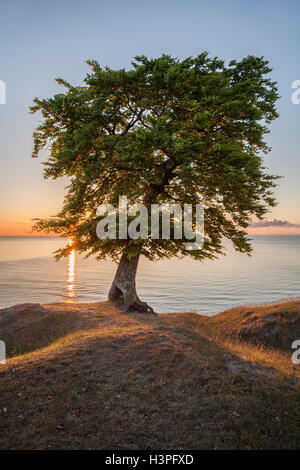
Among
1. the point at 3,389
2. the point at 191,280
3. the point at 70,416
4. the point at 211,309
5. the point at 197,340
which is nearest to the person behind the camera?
the point at 70,416

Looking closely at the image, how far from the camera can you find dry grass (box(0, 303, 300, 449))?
601 centimetres

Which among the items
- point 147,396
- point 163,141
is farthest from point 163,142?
point 147,396

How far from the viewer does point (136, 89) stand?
45.4ft

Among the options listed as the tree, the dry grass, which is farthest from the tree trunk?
the dry grass

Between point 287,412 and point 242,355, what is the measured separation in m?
3.26

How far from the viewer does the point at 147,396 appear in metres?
7.31

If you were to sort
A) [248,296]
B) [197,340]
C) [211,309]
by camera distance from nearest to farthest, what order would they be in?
[197,340]
[211,309]
[248,296]

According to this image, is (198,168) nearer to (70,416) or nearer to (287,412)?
(287,412)

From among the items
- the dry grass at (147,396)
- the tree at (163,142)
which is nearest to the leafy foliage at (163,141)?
the tree at (163,142)

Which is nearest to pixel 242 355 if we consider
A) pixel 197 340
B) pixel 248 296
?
pixel 197 340

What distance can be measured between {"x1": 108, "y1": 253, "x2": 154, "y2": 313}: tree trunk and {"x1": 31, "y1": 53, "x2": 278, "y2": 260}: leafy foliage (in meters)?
1.88

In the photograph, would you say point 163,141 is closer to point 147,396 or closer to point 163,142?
point 163,142

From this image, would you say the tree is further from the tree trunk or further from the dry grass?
the dry grass

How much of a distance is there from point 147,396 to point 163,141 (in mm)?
10009
